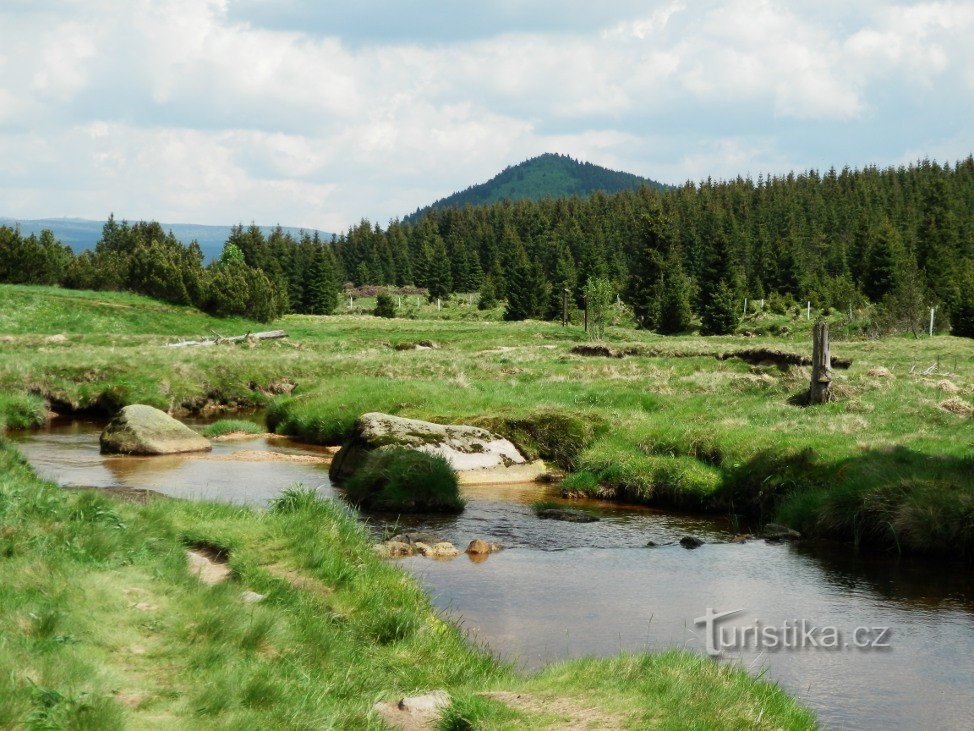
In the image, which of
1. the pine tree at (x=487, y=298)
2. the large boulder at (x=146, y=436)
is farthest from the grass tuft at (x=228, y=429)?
the pine tree at (x=487, y=298)

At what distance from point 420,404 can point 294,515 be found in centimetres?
1586

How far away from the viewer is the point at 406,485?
20.2 m

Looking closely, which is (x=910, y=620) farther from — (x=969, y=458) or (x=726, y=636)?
(x=969, y=458)

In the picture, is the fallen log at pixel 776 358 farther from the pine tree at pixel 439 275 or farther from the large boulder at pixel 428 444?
the pine tree at pixel 439 275

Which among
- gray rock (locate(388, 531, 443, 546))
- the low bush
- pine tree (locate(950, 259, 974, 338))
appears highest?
pine tree (locate(950, 259, 974, 338))

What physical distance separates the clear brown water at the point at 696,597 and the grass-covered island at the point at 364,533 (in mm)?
1295

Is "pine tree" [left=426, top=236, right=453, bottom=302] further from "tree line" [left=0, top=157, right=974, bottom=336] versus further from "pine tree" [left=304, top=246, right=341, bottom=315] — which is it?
"pine tree" [left=304, top=246, right=341, bottom=315]

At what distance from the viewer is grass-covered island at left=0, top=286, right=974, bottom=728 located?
759 centimetres

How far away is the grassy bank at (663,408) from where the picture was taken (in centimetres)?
1784

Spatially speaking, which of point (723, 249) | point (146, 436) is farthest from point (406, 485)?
point (723, 249)

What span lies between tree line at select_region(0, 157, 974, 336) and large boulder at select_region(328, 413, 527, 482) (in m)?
54.2

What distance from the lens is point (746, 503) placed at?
20.4 metres

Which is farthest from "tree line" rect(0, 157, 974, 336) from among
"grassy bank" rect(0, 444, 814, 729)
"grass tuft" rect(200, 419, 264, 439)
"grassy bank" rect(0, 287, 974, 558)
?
"grassy bank" rect(0, 444, 814, 729)

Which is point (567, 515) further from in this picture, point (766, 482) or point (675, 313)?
point (675, 313)
